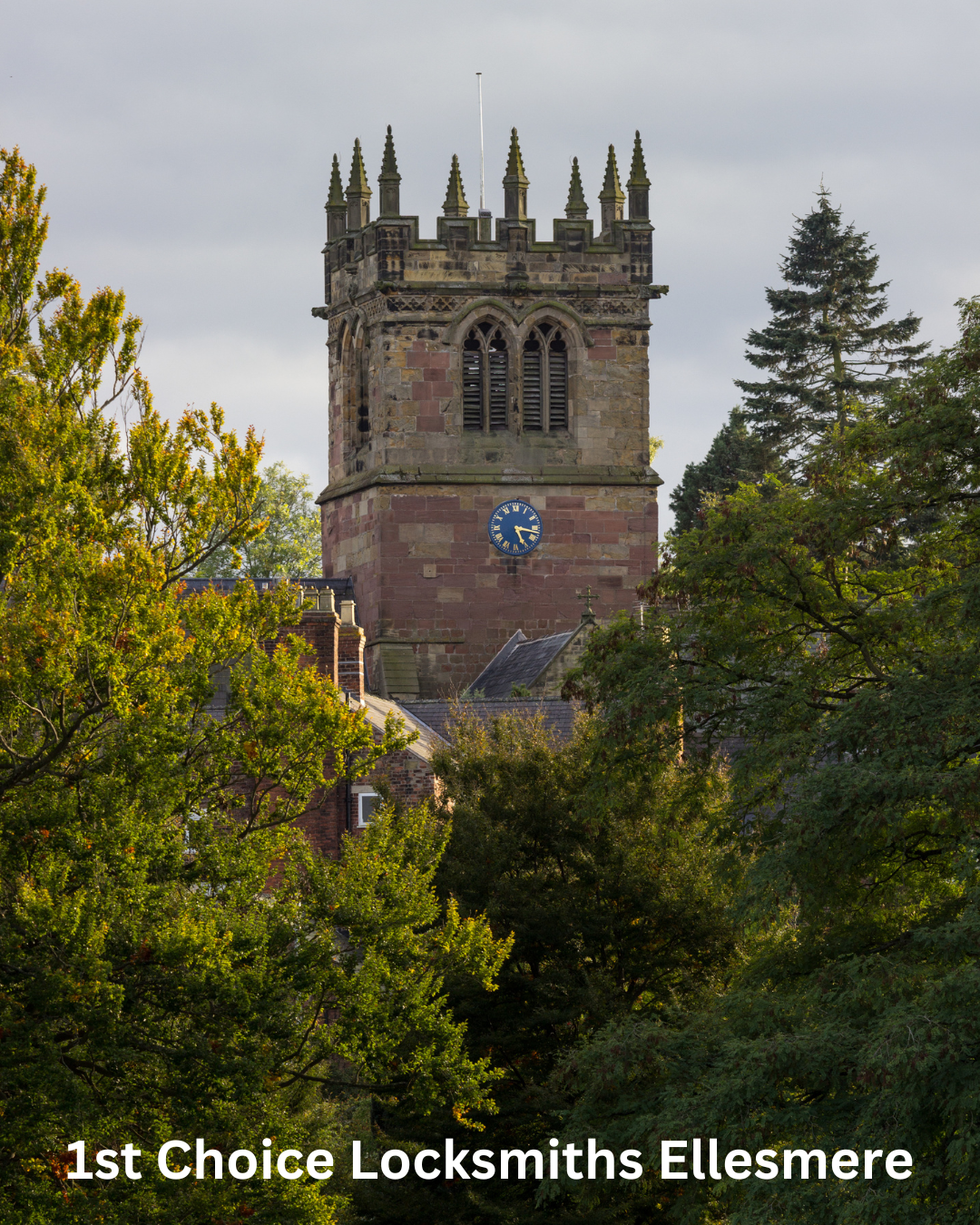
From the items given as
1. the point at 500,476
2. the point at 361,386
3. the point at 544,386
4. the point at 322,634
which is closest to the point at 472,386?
the point at 544,386

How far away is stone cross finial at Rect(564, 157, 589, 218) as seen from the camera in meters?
57.8

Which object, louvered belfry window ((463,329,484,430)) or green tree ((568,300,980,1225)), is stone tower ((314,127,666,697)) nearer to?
louvered belfry window ((463,329,484,430))

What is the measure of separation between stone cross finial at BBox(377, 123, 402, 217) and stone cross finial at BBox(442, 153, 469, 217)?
54.0 inches

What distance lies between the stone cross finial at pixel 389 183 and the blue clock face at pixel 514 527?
8662 millimetres

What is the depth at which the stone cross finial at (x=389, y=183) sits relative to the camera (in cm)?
5641

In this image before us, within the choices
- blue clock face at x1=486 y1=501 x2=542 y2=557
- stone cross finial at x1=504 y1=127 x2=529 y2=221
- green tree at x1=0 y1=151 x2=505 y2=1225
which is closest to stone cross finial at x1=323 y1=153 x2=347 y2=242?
stone cross finial at x1=504 y1=127 x2=529 y2=221

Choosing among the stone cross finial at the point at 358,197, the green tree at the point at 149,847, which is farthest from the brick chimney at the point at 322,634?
the stone cross finial at the point at 358,197

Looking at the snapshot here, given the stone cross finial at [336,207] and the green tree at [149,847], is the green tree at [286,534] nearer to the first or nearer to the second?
the stone cross finial at [336,207]

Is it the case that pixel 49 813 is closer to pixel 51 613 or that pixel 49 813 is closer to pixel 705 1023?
pixel 51 613

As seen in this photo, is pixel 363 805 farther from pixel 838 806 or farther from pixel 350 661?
pixel 838 806

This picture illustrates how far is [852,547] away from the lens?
24.4 metres

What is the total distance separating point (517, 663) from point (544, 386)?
8891mm

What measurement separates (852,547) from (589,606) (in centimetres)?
3120

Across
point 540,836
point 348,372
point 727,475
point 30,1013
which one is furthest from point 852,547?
point 727,475
